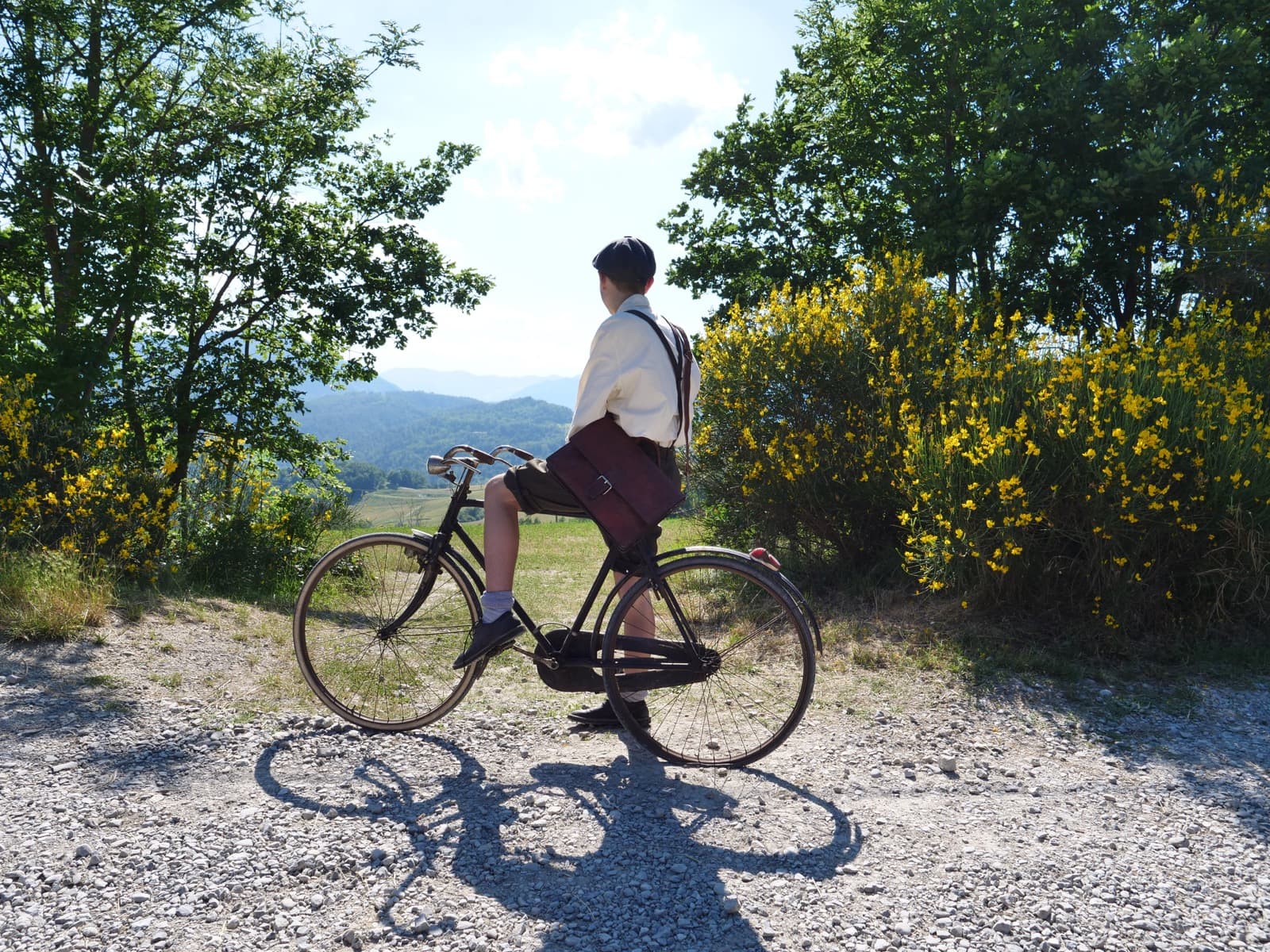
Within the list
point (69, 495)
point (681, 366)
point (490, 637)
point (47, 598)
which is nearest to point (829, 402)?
point (681, 366)

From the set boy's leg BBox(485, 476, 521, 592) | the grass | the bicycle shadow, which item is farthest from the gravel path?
boy's leg BBox(485, 476, 521, 592)

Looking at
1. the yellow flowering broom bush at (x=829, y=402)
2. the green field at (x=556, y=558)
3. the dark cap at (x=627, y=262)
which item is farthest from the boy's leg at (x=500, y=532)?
the yellow flowering broom bush at (x=829, y=402)

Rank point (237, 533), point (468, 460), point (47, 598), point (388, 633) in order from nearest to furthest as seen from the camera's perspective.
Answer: point (468, 460) → point (388, 633) → point (47, 598) → point (237, 533)

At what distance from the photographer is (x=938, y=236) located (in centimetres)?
1080

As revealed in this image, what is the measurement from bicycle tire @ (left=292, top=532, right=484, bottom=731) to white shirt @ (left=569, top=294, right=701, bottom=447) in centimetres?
103

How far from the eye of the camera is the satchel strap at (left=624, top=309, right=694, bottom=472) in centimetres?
346

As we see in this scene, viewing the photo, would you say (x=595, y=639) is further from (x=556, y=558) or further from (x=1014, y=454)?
(x=556, y=558)

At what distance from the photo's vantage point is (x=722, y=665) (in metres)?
3.58

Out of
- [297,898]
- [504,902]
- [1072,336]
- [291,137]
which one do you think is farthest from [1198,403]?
[291,137]

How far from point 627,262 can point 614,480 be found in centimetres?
94

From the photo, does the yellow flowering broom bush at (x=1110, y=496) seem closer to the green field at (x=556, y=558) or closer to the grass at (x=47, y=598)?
the green field at (x=556, y=558)

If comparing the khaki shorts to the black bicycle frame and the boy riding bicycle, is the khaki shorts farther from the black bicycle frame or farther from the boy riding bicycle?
the black bicycle frame

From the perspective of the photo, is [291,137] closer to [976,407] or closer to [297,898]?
[976,407]

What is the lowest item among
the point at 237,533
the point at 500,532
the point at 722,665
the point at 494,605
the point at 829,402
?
the point at 237,533
